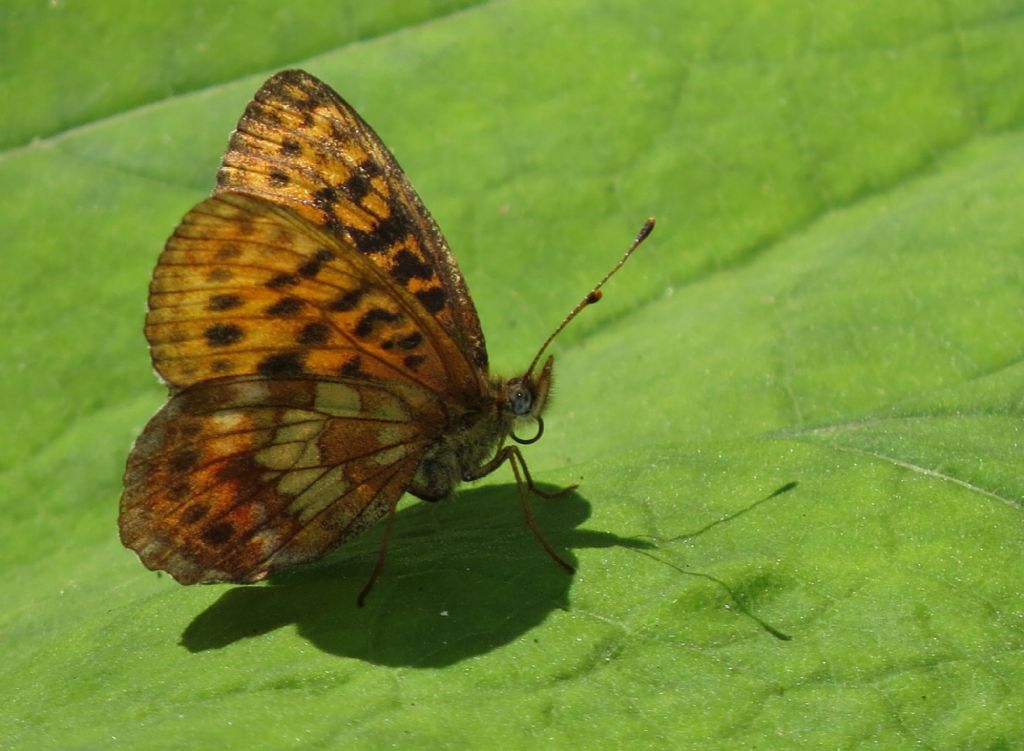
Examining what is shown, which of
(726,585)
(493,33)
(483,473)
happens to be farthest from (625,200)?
(726,585)

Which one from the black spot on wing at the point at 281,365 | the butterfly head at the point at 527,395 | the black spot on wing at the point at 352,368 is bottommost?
the butterfly head at the point at 527,395

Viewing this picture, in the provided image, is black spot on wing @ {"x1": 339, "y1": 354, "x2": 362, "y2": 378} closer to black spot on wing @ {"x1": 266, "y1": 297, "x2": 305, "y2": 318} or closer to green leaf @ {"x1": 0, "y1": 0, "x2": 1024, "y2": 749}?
black spot on wing @ {"x1": 266, "y1": 297, "x2": 305, "y2": 318}

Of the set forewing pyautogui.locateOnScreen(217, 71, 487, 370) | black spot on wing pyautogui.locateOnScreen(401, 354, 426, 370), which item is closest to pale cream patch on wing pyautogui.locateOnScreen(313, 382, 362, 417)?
black spot on wing pyautogui.locateOnScreen(401, 354, 426, 370)

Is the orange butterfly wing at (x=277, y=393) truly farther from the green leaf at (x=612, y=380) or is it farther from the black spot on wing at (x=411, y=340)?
the green leaf at (x=612, y=380)

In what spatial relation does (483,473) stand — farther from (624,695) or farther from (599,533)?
(624,695)

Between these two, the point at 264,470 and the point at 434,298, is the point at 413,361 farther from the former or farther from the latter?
the point at 264,470

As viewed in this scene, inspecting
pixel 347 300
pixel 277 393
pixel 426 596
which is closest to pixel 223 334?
pixel 277 393

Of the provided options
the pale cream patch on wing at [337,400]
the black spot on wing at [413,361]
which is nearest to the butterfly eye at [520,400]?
the black spot on wing at [413,361]
